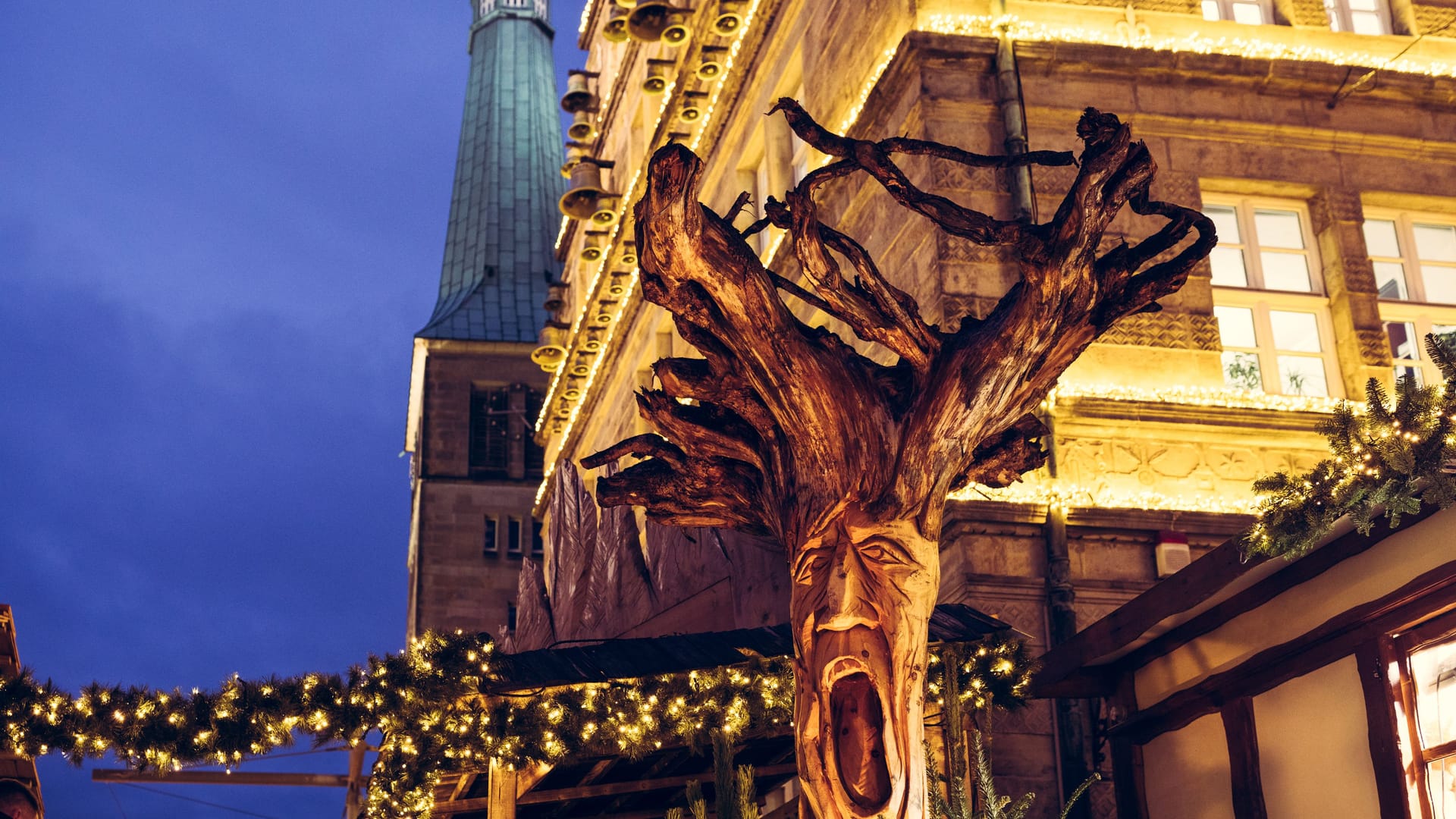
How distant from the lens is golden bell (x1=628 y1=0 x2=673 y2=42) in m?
22.5

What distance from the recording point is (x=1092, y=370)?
16.7 m

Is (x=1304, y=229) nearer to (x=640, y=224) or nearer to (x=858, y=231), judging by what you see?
(x=858, y=231)

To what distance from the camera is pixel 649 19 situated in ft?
74.2

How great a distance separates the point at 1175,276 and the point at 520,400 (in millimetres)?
43539

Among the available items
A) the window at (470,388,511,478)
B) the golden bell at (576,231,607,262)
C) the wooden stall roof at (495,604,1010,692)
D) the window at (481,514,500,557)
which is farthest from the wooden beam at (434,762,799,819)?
the window at (470,388,511,478)

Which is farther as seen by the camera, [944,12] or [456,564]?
[456,564]

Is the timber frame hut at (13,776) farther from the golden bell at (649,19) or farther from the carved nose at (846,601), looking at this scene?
the golden bell at (649,19)

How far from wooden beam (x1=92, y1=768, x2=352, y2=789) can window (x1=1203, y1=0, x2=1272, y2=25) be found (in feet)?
40.1

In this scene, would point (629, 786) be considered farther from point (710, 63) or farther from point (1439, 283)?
point (710, 63)

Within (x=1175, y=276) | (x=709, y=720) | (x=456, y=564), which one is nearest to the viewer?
(x=1175, y=276)

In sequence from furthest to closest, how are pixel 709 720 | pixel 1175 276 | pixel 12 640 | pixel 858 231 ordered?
pixel 858 231, pixel 12 640, pixel 709 720, pixel 1175 276

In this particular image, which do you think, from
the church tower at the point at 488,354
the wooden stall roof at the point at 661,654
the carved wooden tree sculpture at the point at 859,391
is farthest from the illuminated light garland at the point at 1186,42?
the church tower at the point at 488,354

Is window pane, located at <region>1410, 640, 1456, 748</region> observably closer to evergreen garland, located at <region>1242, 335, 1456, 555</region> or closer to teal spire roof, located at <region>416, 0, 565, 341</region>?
evergreen garland, located at <region>1242, 335, 1456, 555</region>

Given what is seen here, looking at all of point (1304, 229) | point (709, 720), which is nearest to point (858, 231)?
point (1304, 229)
